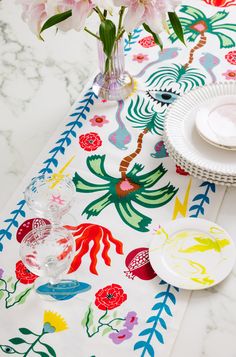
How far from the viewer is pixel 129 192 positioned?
158 cm

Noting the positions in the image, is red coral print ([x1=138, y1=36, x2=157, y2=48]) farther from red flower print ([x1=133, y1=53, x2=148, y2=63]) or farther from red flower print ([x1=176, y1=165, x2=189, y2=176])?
red flower print ([x1=176, y1=165, x2=189, y2=176])

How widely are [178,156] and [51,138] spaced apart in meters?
0.36

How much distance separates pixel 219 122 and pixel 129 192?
290 mm

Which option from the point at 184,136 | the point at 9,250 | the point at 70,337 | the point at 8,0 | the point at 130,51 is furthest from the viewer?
the point at 8,0

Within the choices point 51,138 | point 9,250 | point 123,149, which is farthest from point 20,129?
point 9,250

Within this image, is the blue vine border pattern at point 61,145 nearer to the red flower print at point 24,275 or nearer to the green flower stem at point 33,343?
the red flower print at point 24,275

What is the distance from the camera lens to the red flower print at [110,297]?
4.50ft

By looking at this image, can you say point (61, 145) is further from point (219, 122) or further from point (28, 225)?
point (219, 122)

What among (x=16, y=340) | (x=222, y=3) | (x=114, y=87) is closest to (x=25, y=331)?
(x=16, y=340)

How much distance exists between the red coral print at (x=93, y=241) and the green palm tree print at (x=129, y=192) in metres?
0.04

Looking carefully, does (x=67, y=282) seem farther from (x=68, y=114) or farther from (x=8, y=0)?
(x=8, y=0)

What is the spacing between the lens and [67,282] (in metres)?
1.42

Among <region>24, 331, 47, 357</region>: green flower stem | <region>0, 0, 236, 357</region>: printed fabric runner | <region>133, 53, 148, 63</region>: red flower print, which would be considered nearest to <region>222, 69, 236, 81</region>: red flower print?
<region>0, 0, 236, 357</region>: printed fabric runner

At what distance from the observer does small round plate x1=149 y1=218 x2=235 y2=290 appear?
4.54 feet
